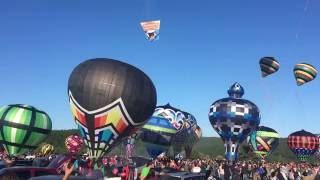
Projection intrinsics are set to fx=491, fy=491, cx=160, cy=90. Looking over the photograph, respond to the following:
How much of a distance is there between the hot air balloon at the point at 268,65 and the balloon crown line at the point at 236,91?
272cm

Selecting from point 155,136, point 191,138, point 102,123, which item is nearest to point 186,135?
point 191,138

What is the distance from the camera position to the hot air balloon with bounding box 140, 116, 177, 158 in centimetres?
4697

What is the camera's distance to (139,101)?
29547 millimetres

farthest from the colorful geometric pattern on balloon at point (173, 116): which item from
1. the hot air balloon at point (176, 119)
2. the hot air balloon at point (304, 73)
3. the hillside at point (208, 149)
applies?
the hot air balloon at point (304, 73)

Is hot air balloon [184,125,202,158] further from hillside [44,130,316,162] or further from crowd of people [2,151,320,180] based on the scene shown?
crowd of people [2,151,320,180]

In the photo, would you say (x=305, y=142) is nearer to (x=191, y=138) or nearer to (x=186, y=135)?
(x=191, y=138)

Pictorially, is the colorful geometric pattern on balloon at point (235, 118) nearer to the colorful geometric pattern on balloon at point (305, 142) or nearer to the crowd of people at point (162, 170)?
the crowd of people at point (162, 170)

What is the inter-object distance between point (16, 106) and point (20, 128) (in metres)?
1.92

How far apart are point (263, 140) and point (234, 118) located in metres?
15.1

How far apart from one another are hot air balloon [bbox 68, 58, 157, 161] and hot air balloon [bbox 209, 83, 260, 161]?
18.0 metres

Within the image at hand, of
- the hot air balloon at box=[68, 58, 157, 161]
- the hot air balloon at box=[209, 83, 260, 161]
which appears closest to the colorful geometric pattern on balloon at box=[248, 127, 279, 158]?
the hot air balloon at box=[209, 83, 260, 161]

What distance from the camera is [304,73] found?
5006cm

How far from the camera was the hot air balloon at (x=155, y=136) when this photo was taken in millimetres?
46969

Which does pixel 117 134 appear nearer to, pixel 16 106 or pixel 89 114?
pixel 89 114
